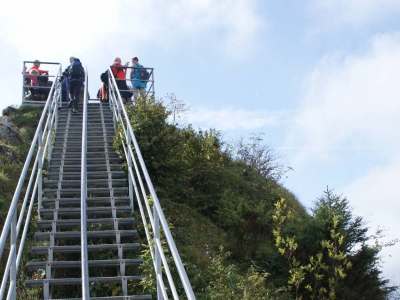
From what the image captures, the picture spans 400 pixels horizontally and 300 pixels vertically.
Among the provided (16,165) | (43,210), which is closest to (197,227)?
(43,210)

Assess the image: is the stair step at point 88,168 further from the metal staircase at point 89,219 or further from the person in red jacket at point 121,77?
the person in red jacket at point 121,77

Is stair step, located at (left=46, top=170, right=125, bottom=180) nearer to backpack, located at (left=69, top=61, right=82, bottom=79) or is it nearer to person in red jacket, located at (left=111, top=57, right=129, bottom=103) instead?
backpack, located at (left=69, top=61, right=82, bottom=79)

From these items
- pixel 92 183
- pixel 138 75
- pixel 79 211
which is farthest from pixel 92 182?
pixel 138 75

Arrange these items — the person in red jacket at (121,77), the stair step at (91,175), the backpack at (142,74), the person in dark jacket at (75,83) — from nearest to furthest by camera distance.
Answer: the stair step at (91,175) → the person in dark jacket at (75,83) → the person in red jacket at (121,77) → the backpack at (142,74)

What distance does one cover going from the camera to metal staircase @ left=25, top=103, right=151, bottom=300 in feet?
25.8

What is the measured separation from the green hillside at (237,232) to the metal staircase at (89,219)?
65 centimetres

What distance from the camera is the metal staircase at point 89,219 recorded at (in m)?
7.88

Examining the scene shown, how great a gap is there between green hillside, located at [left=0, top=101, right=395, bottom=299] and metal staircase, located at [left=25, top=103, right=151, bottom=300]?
2.15 feet

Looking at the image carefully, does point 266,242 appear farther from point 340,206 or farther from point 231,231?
point 340,206

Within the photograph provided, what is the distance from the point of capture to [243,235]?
11172 millimetres

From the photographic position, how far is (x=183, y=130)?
16.1 meters

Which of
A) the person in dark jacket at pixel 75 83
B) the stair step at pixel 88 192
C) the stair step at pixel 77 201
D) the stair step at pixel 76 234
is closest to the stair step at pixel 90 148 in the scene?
the stair step at pixel 88 192

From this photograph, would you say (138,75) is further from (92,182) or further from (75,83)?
(92,182)

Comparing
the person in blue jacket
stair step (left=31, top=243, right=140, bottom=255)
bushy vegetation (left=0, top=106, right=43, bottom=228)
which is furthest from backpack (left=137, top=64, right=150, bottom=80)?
stair step (left=31, top=243, right=140, bottom=255)
